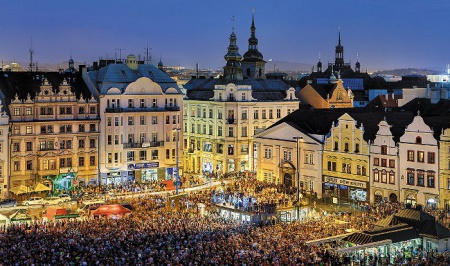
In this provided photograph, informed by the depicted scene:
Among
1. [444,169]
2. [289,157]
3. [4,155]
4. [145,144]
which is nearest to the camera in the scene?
[444,169]

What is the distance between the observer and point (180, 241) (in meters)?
46.1

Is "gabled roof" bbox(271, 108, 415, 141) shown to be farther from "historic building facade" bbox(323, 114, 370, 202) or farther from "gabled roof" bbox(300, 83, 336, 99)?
"gabled roof" bbox(300, 83, 336, 99)

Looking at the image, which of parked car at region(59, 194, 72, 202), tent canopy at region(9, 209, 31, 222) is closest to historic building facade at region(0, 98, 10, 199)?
parked car at region(59, 194, 72, 202)

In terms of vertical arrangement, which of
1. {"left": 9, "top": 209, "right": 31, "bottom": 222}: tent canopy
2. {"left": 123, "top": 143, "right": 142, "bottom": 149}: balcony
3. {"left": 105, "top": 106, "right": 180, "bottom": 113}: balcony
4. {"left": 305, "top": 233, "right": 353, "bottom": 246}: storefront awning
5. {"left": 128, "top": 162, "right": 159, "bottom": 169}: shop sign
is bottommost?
{"left": 9, "top": 209, "right": 31, "bottom": 222}: tent canopy

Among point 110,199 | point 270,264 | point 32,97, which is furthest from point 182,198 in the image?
point 270,264

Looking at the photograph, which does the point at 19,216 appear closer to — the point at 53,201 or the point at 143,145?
the point at 53,201

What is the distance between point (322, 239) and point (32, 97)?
4232 centimetres

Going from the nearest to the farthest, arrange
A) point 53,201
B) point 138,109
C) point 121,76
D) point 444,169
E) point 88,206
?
point 444,169
point 88,206
point 53,201
point 138,109
point 121,76

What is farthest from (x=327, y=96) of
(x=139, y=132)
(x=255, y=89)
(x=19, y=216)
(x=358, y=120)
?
(x=19, y=216)

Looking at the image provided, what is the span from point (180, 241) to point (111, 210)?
47.7 feet

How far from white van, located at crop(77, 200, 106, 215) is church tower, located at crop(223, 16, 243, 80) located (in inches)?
1506

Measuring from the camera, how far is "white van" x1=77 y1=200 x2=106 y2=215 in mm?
61056

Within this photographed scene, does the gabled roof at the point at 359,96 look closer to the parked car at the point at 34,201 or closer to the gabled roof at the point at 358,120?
the gabled roof at the point at 358,120

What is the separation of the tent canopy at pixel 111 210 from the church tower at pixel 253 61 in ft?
230
